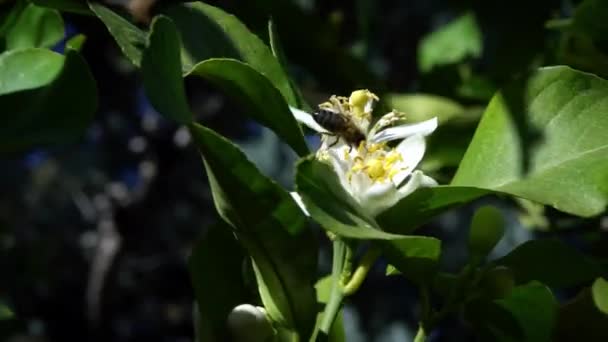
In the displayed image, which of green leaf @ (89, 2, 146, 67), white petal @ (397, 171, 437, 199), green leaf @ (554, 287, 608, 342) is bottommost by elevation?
green leaf @ (554, 287, 608, 342)

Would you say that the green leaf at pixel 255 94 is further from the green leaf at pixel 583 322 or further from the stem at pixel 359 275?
the green leaf at pixel 583 322

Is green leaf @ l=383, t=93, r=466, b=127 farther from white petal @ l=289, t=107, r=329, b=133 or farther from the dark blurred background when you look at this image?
white petal @ l=289, t=107, r=329, b=133

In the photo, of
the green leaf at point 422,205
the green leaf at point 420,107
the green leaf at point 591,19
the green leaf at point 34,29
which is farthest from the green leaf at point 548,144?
the green leaf at point 420,107

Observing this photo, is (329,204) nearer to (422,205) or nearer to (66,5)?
(422,205)

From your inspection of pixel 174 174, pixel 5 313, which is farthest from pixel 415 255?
pixel 174 174

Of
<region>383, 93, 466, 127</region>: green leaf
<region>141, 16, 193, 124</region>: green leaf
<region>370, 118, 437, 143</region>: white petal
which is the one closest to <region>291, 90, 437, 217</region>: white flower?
<region>370, 118, 437, 143</region>: white petal

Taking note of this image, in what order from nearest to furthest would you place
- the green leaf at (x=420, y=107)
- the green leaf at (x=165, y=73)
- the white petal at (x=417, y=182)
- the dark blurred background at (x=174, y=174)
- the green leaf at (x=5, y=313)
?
the green leaf at (x=165, y=73) → the white petal at (x=417, y=182) → the green leaf at (x=5, y=313) → the green leaf at (x=420, y=107) → the dark blurred background at (x=174, y=174)
